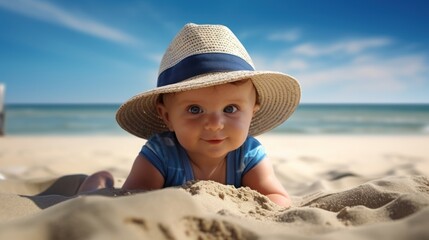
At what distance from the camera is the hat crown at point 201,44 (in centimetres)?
221

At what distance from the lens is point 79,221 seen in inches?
39.4

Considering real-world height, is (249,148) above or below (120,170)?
above

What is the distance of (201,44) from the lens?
2.22m

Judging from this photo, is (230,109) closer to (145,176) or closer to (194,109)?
(194,109)

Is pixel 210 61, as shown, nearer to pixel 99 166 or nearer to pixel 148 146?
pixel 148 146

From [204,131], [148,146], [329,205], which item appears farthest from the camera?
[148,146]

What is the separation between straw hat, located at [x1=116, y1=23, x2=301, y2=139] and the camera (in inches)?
81.7

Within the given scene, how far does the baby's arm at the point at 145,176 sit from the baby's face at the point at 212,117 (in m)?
0.25

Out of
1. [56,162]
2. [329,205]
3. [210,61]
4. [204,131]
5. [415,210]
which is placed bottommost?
[56,162]

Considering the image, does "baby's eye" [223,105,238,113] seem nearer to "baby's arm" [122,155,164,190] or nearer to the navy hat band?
the navy hat band

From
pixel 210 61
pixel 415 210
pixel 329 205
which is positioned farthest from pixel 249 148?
pixel 415 210

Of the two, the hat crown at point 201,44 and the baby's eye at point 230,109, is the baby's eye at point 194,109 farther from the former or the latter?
the hat crown at point 201,44

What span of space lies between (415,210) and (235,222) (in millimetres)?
621

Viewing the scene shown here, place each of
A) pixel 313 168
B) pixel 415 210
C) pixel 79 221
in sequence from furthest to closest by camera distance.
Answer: pixel 313 168
pixel 415 210
pixel 79 221
